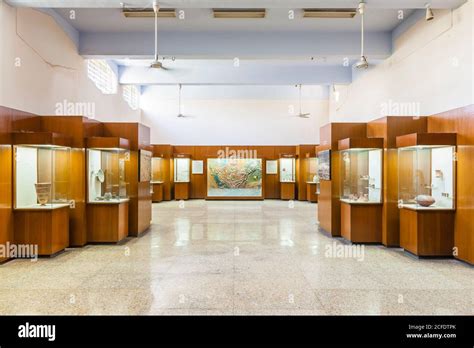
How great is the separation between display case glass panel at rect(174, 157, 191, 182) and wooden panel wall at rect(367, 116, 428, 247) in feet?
40.3

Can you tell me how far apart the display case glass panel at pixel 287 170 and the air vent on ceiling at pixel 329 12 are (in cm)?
987

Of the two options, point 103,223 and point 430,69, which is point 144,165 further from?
point 430,69

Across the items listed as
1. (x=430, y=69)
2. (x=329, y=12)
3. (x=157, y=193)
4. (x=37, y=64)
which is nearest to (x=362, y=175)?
(x=430, y=69)

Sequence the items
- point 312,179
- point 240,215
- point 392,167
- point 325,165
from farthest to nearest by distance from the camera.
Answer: point 312,179, point 240,215, point 325,165, point 392,167

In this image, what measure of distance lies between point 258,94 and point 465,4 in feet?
40.6

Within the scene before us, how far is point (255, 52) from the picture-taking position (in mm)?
9617

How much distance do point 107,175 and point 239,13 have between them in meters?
5.35

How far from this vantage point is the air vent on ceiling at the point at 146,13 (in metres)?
8.28

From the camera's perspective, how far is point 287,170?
58.7 feet

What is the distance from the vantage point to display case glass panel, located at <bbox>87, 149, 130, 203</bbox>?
758 centimetres

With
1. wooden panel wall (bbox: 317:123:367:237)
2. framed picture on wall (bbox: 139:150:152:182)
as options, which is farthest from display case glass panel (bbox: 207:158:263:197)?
wooden panel wall (bbox: 317:123:367:237)

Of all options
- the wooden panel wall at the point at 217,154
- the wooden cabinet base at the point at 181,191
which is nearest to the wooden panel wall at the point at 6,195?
the wooden cabinet base at the point at 181,191
